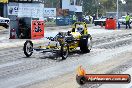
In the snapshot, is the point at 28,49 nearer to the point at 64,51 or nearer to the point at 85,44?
the point at 64,51

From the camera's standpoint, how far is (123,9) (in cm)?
14038

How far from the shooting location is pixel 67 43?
15.2 meters

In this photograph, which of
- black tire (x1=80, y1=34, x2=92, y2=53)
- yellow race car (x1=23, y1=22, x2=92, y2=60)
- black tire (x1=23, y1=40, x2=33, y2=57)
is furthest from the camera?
black tire (x1=80, y1=34, x2=92, y2=53)

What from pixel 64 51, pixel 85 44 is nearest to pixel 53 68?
pixel 64 51

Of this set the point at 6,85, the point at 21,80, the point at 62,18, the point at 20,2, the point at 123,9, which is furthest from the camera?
the point at 123,9

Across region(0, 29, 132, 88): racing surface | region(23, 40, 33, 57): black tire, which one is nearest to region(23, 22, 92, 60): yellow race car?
region(23, 40, 33, 57): black tire

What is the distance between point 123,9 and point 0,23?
107906mm

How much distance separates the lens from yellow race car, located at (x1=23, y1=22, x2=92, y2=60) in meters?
14.3

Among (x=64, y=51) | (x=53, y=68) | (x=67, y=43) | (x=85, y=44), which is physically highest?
(x=67, y=43)

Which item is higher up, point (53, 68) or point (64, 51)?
point (64, 51)

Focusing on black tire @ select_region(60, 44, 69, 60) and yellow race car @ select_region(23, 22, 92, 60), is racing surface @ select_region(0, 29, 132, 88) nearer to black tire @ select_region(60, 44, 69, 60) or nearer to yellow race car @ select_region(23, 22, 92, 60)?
black tire @ select_region(60, 44, 69, 60)

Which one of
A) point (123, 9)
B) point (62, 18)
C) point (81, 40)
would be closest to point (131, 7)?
point (123, 9)

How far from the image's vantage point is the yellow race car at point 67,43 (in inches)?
563

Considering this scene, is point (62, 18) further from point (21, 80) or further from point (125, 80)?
point (125, 80)
